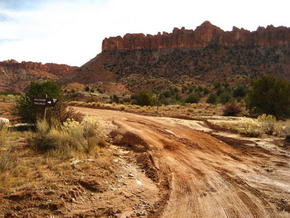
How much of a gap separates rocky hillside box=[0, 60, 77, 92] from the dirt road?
104m

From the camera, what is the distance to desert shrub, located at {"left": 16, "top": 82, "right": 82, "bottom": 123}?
11.4m

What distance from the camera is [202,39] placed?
335ft

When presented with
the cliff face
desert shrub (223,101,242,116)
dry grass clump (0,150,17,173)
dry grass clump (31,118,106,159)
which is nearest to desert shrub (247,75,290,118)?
desert shrub (223,101,242,116)

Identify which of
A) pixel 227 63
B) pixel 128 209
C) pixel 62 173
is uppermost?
pixel 227 63

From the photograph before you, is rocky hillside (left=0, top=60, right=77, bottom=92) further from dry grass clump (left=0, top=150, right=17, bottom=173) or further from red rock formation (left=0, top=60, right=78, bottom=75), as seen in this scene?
dry grass clump (left=0, top=150, right=17, bottom=173)

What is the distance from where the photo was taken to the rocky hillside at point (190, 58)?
80.2 meters

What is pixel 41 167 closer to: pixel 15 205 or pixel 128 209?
pixel 15 205

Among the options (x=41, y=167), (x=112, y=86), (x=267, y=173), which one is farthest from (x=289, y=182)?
(x=112, y=86)

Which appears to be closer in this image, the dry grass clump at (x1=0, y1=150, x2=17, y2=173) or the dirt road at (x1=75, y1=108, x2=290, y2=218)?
the dirt road at (x1=75, y1=108, x2=290, y2=218)

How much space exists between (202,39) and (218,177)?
334ft

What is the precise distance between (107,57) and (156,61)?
917 inches

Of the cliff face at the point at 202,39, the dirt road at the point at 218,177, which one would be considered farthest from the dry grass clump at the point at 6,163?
the cliff face at the point at 202,39

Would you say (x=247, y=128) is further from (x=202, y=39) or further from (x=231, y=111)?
(x=202, y=39)

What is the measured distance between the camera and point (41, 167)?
20.9 ft
